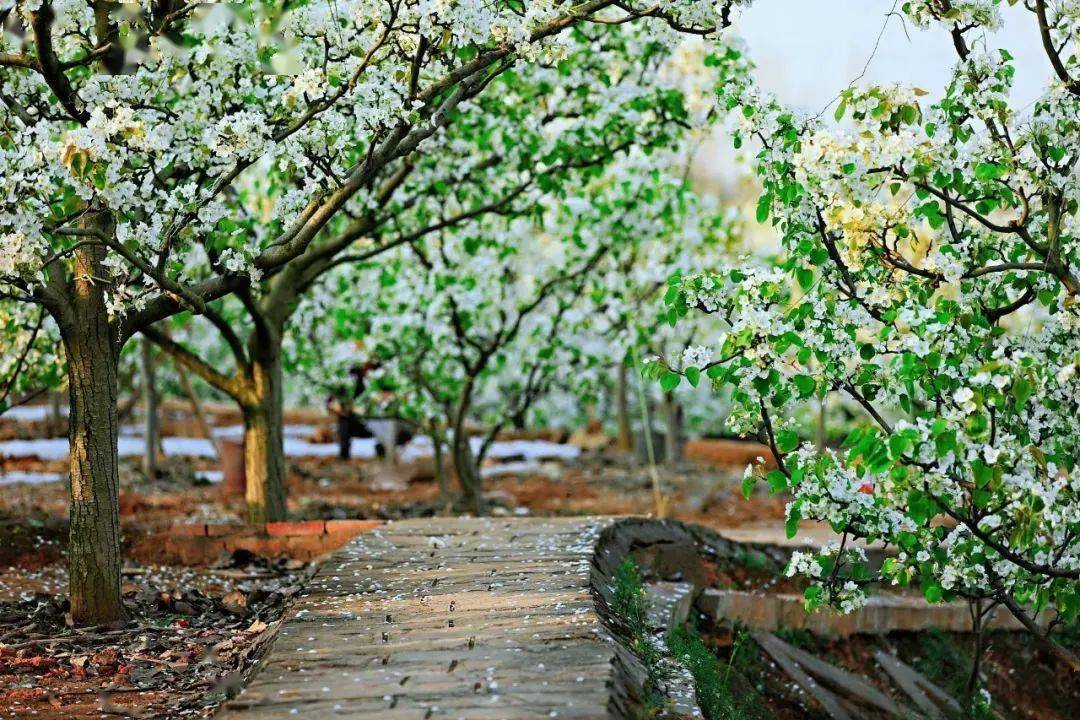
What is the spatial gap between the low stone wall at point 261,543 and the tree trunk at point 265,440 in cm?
66

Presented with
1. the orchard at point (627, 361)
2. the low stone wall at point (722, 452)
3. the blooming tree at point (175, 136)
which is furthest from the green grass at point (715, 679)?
the low stone wall at point (722, 452)

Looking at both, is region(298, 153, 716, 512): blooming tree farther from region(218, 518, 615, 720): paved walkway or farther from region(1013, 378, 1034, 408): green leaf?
region(1013, 378, 1034, 408): green leaf

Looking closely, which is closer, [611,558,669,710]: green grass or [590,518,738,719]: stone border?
[590,518,738,719]: stone border

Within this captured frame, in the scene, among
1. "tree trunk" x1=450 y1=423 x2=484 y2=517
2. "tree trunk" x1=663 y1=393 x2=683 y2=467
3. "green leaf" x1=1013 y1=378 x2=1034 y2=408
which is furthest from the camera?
"tree trunk" x1=663 y1=393 x2=683 y2=467

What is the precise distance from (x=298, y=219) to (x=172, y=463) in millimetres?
13001

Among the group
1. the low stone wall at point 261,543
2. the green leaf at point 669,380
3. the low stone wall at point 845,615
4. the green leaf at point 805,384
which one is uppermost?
the green leaf at point 669,380

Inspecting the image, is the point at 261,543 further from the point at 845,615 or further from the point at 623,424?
the point at 623,424

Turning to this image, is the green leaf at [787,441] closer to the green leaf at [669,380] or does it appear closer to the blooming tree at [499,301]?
the green leaf at [669,380]

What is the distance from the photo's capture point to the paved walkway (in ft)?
14.4

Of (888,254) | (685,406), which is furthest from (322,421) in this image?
(888,254)

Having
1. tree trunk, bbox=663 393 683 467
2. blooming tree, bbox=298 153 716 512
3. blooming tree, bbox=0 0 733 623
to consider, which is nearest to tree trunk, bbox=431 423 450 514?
blooming tree, bbox=298 153 716 512

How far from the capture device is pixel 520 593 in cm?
607

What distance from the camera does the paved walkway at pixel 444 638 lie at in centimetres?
439

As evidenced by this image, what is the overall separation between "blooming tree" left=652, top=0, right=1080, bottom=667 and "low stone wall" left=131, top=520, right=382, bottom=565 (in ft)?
13.3
